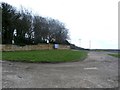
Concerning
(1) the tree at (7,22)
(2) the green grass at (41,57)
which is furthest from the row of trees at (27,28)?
(2) the green grass at (41,57)

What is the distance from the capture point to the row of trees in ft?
133

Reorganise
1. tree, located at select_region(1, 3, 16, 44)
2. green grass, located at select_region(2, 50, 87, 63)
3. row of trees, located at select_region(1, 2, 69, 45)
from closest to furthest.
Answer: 1. green grass, located at select_region(2, 50, 87, 63)
2. tree, located at select_region(1, 3, 16, 44)
3. row of trees, located at select_region(1, 2, 69, 45)

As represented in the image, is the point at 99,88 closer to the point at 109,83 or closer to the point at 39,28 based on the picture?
the point at 109,83

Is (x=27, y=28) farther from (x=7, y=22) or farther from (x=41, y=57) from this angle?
(x=41, y=57)

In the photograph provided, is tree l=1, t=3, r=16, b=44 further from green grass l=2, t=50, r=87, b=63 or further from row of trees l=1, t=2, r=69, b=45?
green grass l=2, t=50, r=87, b=63

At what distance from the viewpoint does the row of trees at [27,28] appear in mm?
40562

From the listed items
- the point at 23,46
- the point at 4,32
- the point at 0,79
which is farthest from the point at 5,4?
the point at 0,79

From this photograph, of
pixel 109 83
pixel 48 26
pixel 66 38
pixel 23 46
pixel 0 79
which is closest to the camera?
pixel 0 79

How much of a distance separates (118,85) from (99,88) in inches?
49.4

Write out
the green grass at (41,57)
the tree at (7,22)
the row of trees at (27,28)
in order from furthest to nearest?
the row of trees at (27,28)
the tree at (7,22)
the green grass at (41,57)

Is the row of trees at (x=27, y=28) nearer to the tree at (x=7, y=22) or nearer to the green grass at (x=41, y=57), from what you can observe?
the tree at (x=7, y=22)

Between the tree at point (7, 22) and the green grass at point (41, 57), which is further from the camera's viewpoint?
the tree at point (7, 22)

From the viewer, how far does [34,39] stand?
4900 centimetres

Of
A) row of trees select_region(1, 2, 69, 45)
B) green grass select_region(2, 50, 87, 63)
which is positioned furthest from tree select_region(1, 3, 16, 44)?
green grass select_region(2, 50, 87, 63)
